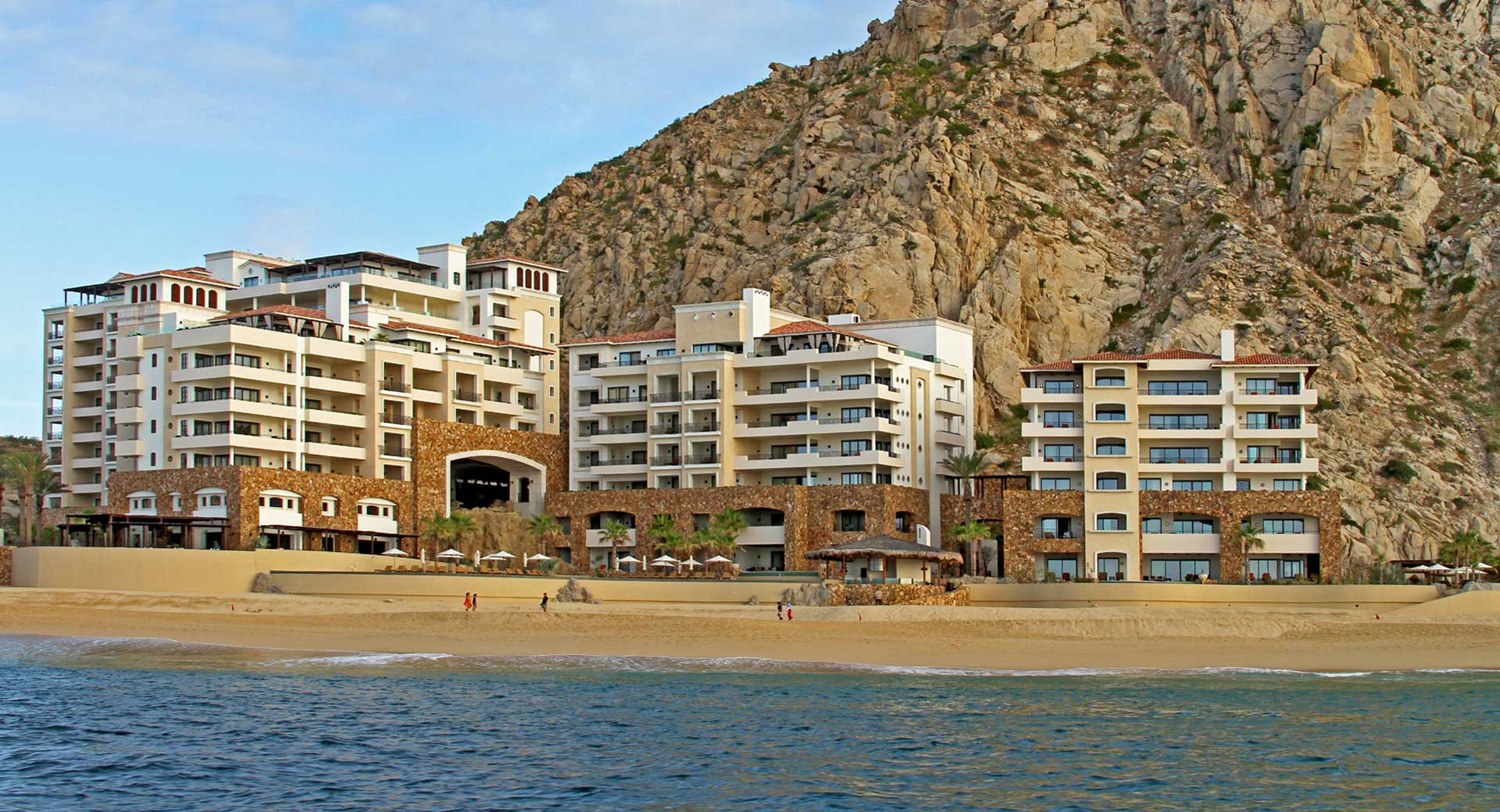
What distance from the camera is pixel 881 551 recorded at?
8450 centimetres

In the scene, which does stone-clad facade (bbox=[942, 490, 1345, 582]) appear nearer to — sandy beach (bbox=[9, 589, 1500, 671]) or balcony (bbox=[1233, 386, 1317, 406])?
balcony (bbox=[1233, 386, 1317, 406])

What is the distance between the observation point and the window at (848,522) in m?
102

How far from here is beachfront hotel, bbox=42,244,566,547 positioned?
103m

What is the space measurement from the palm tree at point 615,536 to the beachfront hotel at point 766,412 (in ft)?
3.40

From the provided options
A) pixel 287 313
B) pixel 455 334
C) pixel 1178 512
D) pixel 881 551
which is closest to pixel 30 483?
pixel 287 313

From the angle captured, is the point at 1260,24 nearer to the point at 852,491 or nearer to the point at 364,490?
the point at 852,491

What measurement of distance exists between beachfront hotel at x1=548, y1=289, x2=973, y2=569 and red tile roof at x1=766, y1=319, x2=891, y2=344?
15cm

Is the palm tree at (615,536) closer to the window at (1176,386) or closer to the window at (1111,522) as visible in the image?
the window at (1111,522)

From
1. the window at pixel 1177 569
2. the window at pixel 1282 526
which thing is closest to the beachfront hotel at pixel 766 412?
the window at pixel 1177 569

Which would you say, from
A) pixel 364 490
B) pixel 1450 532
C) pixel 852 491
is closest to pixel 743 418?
pixel 852 491

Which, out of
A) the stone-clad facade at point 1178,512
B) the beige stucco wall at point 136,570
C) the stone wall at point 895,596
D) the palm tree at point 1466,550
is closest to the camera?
the stone wall at point 895,596

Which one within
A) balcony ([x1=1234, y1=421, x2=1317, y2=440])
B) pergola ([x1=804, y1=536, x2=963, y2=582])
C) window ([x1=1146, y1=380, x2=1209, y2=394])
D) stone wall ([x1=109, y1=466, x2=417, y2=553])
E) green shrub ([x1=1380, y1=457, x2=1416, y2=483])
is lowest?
pergola ([x1=804, y1=536, x2=963, y2=582])

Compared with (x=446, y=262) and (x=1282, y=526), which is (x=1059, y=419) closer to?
(x=1282, y=526)

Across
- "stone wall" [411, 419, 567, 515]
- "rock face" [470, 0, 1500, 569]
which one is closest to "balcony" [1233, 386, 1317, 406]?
"rock face" [470, 0, 1500, 569]
